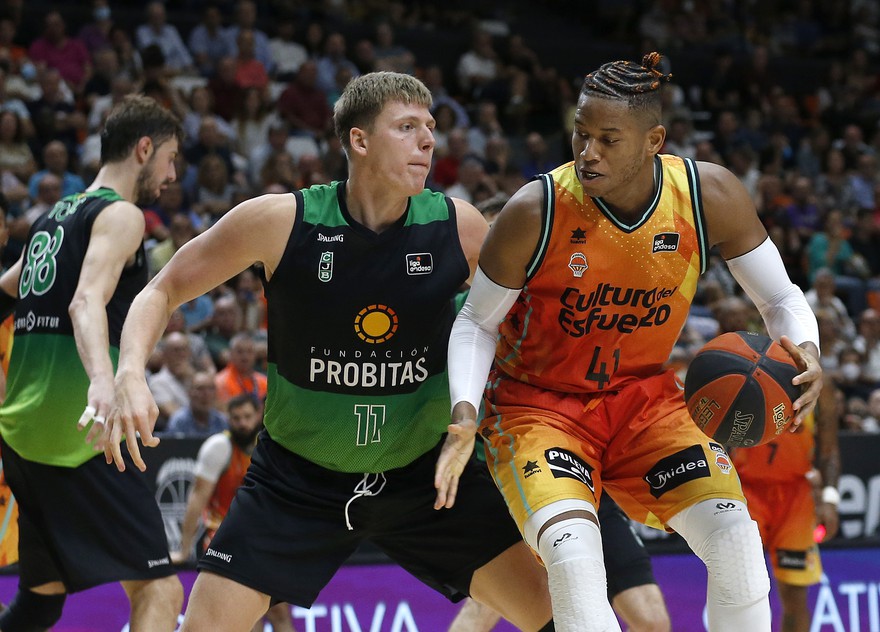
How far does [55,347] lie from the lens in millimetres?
4727

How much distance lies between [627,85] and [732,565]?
1.50 metres

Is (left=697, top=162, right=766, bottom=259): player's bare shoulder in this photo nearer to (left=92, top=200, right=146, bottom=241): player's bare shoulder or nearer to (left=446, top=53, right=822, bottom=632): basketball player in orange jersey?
(left=446, top=53, right=822, bottom=632): basketball player in orange jersey

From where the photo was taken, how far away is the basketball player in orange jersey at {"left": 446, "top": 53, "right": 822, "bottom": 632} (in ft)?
11.7

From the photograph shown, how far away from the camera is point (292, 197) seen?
156 inches

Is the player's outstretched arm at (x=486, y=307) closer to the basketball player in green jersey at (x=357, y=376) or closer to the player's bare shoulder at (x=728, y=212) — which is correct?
the basketball player in green jersey at (x=357, y=376)

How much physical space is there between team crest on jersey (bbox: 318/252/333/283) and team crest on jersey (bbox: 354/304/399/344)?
16 centimetres

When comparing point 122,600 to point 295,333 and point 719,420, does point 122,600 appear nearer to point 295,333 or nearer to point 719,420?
point 295,333

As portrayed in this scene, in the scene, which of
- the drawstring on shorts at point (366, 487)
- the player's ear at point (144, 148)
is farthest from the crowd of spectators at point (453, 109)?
the drawstring on shorts at point (366, 487)

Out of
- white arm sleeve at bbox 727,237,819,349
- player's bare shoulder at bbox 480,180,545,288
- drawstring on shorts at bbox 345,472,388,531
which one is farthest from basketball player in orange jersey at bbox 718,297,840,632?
player's bare shoulder at bbox 480,180,545,288

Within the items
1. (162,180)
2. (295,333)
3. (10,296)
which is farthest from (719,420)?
(10,296)

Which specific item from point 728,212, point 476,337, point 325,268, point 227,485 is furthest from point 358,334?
point 227,485

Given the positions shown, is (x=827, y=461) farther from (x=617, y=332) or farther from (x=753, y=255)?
(x=617, y=332)

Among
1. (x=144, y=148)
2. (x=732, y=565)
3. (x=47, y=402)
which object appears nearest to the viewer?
(x=732, y=565)

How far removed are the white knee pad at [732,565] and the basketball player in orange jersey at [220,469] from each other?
3882mm
